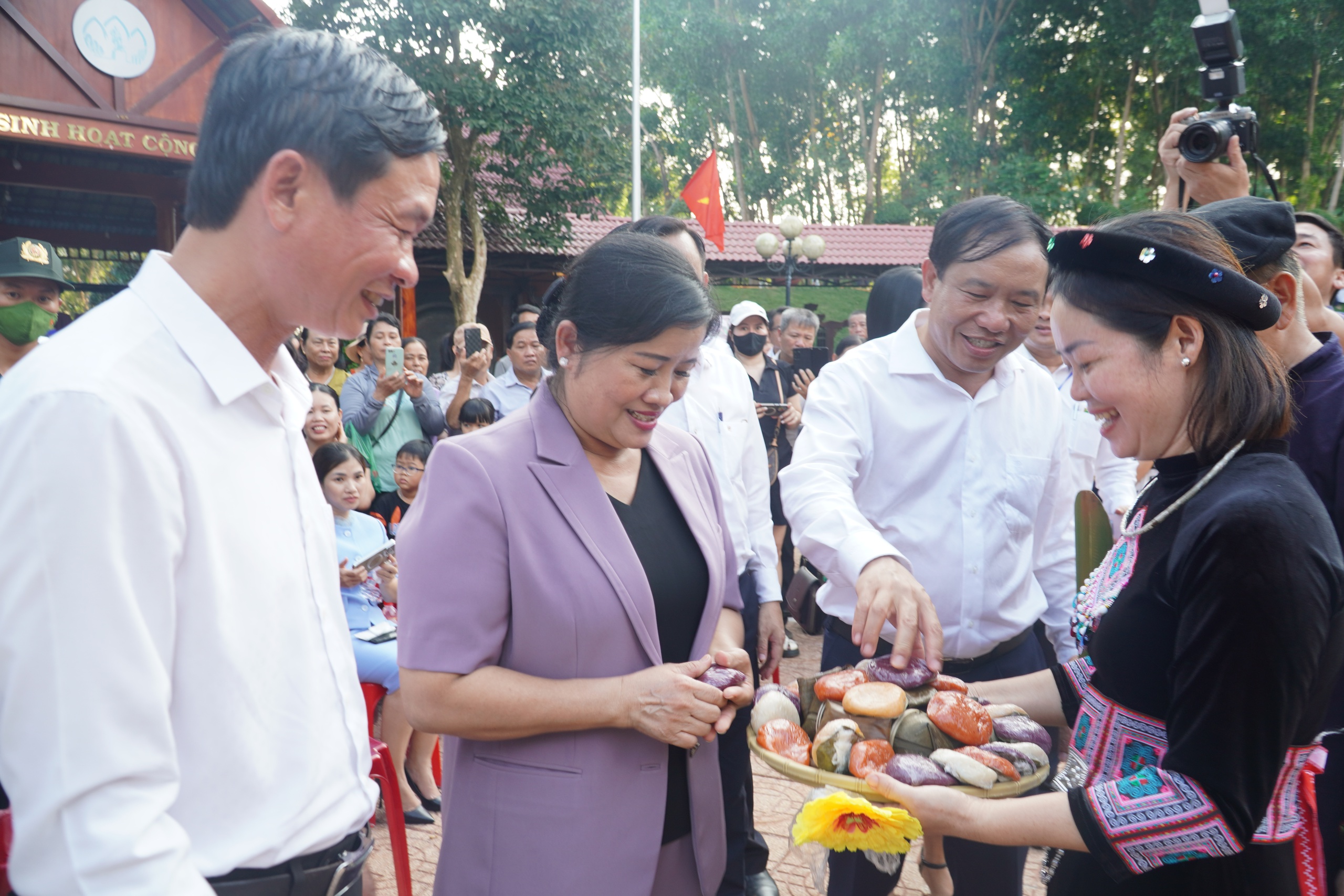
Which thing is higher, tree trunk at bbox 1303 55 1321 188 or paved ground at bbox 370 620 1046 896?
tree trunk at bbox 1303 55 1321 188

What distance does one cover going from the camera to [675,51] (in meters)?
30.3

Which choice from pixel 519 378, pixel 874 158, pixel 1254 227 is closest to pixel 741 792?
pixel 1254 227

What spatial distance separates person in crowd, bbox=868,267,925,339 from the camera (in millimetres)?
4219

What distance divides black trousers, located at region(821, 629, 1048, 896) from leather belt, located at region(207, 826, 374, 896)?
4.83 feet

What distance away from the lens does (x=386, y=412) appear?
17.5ft

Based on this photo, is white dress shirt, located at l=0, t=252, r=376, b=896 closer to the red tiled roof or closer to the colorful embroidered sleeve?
the colorful embroidered sleeve

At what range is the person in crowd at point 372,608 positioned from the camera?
3752mm

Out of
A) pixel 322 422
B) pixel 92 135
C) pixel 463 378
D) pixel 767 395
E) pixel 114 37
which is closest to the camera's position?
pixel 322 422

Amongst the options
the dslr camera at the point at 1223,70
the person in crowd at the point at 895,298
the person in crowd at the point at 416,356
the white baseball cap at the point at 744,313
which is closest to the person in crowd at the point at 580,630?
the dslr camera at the point at 1223,70

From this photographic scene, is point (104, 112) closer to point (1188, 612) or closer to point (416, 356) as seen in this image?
point (416, 356)

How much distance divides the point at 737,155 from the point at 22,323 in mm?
30780

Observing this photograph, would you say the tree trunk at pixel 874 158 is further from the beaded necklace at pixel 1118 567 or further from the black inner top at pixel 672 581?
the beaded necklace at pixel 1118 567

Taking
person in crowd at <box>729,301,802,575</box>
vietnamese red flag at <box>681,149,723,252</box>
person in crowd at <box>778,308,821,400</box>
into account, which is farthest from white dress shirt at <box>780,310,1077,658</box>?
vietnamese red flag at <box>681,149,723,252</box>

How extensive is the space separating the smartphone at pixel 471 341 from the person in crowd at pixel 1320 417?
17.2 feet
